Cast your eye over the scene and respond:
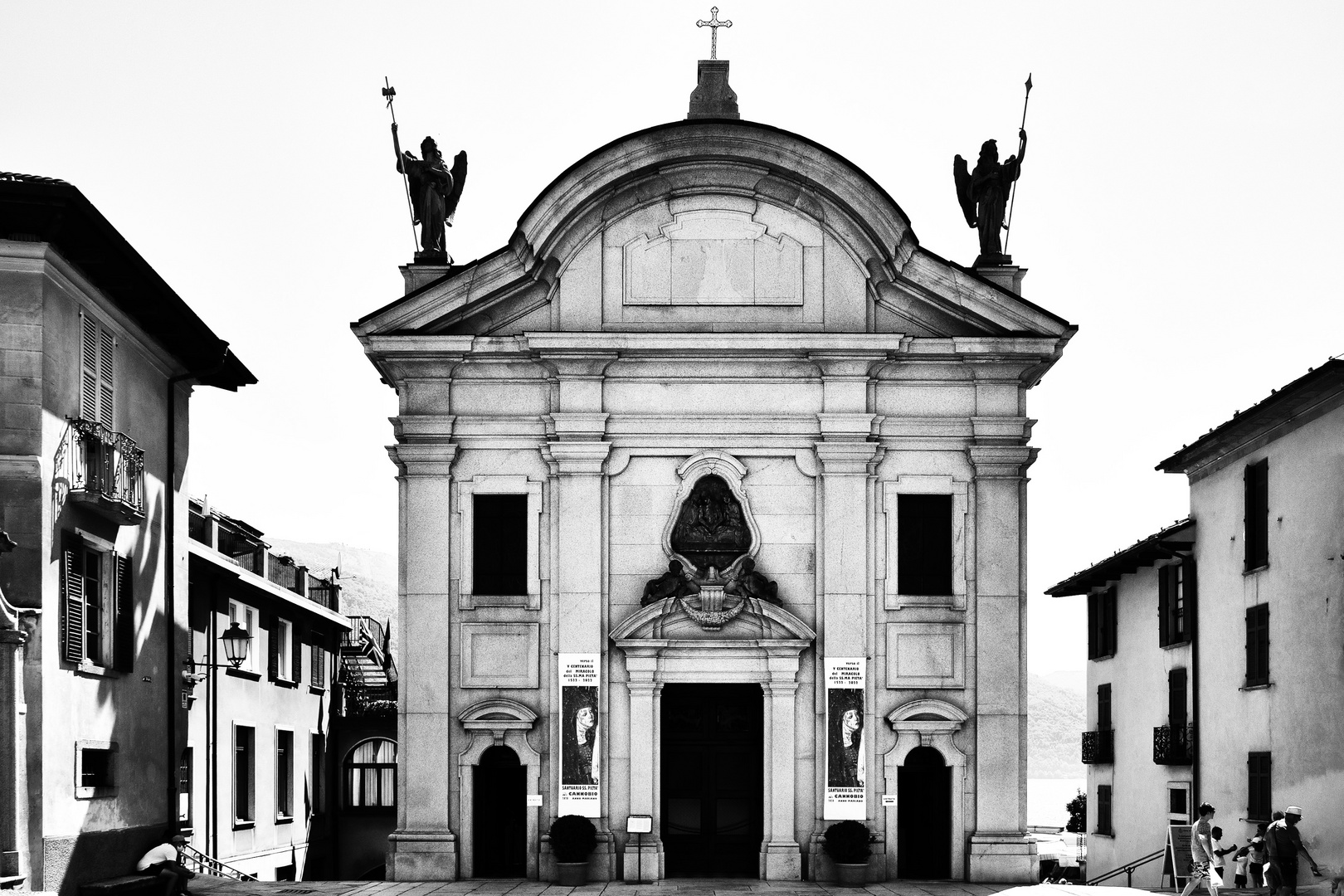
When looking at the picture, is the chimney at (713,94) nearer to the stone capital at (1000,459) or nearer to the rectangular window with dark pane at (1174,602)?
the stone capital at (1000,459)

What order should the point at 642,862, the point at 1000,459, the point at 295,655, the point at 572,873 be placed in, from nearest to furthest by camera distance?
the point at 572,873
the point at 642,862
the point at 1000,459
the point at 295,655

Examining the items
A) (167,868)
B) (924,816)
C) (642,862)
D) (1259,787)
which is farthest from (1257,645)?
(167,868)

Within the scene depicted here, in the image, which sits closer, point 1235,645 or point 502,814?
point 502,814

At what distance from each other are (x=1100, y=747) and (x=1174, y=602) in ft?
25.2

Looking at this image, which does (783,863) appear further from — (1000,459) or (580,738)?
(1000,459)

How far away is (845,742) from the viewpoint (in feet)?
95.9

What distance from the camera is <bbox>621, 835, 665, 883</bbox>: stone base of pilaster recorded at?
28953 mm

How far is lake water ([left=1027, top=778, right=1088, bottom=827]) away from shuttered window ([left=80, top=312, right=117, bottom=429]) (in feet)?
309

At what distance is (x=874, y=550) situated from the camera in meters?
29.9

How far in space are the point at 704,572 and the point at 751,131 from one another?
290 inches

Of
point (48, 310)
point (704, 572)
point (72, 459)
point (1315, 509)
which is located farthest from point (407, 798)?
point (1315, 509)

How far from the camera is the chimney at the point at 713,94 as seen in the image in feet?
119

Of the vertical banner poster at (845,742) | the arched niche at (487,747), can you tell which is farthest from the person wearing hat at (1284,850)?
the arched niche at (487,747)

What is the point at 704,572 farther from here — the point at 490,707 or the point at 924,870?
the point at 924,870
